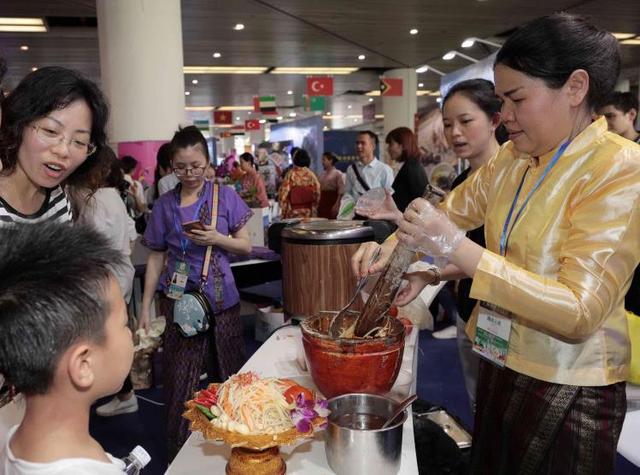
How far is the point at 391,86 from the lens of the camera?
12406 mm

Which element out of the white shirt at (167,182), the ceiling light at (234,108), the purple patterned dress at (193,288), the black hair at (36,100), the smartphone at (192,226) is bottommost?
the purple patterned dress at (193,288)

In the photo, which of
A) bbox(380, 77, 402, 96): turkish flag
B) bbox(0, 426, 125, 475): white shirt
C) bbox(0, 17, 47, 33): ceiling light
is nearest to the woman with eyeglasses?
bbox(0, 426, 125, 475): white shirt

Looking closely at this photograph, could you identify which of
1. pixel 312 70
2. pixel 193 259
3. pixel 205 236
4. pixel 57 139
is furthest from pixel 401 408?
pixel 312 70

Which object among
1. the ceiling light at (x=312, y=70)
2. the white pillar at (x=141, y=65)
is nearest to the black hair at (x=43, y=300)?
the white pillar at (x=141, y=65)

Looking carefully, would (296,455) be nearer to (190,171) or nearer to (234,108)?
(190,171)

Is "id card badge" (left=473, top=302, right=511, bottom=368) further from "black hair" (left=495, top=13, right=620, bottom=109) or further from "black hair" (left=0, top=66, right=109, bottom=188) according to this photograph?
"black hair" (left=0, top=66, right=109, bottom=188)

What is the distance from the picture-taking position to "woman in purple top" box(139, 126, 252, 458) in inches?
94.6

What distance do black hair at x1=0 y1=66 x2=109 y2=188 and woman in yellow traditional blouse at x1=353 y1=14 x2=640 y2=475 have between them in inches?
40.1

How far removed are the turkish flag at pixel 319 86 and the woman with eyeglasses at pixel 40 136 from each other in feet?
34.5

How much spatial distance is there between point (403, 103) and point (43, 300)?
1328 centimetres

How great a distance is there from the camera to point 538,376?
3.78ft

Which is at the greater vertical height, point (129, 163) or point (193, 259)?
point (129, 163)

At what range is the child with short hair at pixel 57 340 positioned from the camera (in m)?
0.83

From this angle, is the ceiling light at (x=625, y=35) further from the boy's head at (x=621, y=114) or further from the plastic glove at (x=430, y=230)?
the plastic glove at (x=430, y=230)
